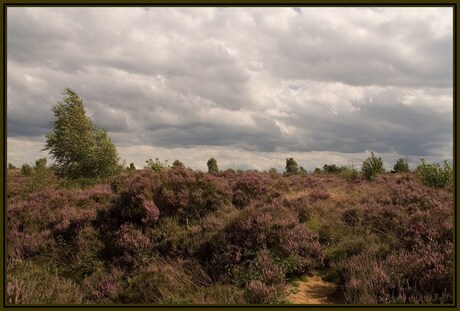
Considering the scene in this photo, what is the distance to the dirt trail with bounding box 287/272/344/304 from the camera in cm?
700

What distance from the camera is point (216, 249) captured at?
9.34 m

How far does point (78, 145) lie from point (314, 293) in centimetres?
3329

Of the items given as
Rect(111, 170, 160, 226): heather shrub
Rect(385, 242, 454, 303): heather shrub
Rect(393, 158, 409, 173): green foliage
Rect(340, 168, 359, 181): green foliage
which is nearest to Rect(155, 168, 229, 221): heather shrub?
Rect(111, 170, 160, 226): heather shrub

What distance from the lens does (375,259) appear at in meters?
7.38

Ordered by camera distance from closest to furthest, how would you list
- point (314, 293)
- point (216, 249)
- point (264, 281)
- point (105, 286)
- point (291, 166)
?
point (264, 281) < point (314, 293) < point (105, 286) < point (216, 249) < point (291, 166)

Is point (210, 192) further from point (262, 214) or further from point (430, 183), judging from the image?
point (430, 183)

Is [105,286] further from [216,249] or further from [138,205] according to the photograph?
[138,205]

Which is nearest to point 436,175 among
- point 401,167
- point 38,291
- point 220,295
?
point 220,295

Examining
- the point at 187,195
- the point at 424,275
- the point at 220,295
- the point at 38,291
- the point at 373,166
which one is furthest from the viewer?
the point at 373,166

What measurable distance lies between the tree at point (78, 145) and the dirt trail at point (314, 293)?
1188 inches

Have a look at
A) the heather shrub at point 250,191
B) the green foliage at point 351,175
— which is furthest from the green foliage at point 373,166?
the heather shrub at point 250,191

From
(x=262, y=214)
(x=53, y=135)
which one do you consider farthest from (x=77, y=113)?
(x=262, y=214)

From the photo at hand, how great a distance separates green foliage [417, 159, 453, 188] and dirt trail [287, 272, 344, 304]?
14.9 meters

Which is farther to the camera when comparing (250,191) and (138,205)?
(250,191)
